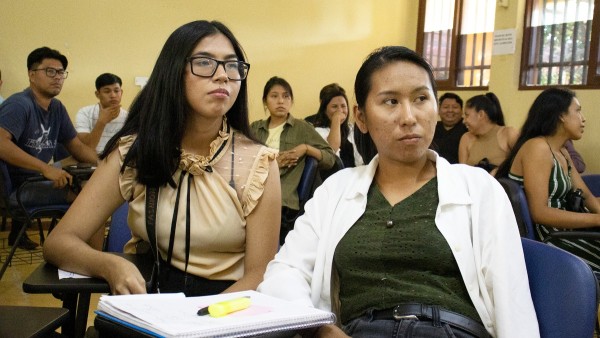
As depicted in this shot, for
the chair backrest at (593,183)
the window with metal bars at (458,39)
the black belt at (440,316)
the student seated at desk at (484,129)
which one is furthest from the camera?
the window with metal bars at (458,39)

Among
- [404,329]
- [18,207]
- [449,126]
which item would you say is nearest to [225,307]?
[404,329]

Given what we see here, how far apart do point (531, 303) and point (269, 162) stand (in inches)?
31.1

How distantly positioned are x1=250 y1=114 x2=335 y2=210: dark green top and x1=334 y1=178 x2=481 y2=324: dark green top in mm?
2119

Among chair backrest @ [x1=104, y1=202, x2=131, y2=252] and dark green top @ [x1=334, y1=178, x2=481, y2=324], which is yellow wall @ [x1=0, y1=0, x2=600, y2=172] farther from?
dark green top @ [x1=334, y1=178, x2=481, y2=324]

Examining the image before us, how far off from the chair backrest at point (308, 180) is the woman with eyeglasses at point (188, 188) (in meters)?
1.79

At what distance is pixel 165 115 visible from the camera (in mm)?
1524

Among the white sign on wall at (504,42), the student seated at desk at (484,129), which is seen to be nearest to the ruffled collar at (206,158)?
the student seated at desk at (484,129)

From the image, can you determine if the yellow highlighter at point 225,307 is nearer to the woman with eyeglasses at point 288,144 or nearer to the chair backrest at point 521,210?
the chair backrest at point 521,210

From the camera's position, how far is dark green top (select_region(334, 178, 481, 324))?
124 cm

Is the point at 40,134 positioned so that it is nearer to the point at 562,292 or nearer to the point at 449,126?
the point at 562,292

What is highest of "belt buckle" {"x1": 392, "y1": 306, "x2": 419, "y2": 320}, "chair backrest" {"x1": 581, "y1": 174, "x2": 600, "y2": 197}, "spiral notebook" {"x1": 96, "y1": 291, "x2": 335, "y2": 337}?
"chair backrest" {"x1": 581, "y1": 174, "x2": 600, "y2": 197}

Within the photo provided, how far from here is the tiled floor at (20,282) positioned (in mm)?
3092

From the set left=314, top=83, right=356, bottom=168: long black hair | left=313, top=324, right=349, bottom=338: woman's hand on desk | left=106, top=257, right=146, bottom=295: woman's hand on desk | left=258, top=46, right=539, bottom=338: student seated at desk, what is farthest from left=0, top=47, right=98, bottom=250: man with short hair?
left=313, top=324, right=349, bottom=338: woman's hand on desk

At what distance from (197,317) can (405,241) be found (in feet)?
1.77
